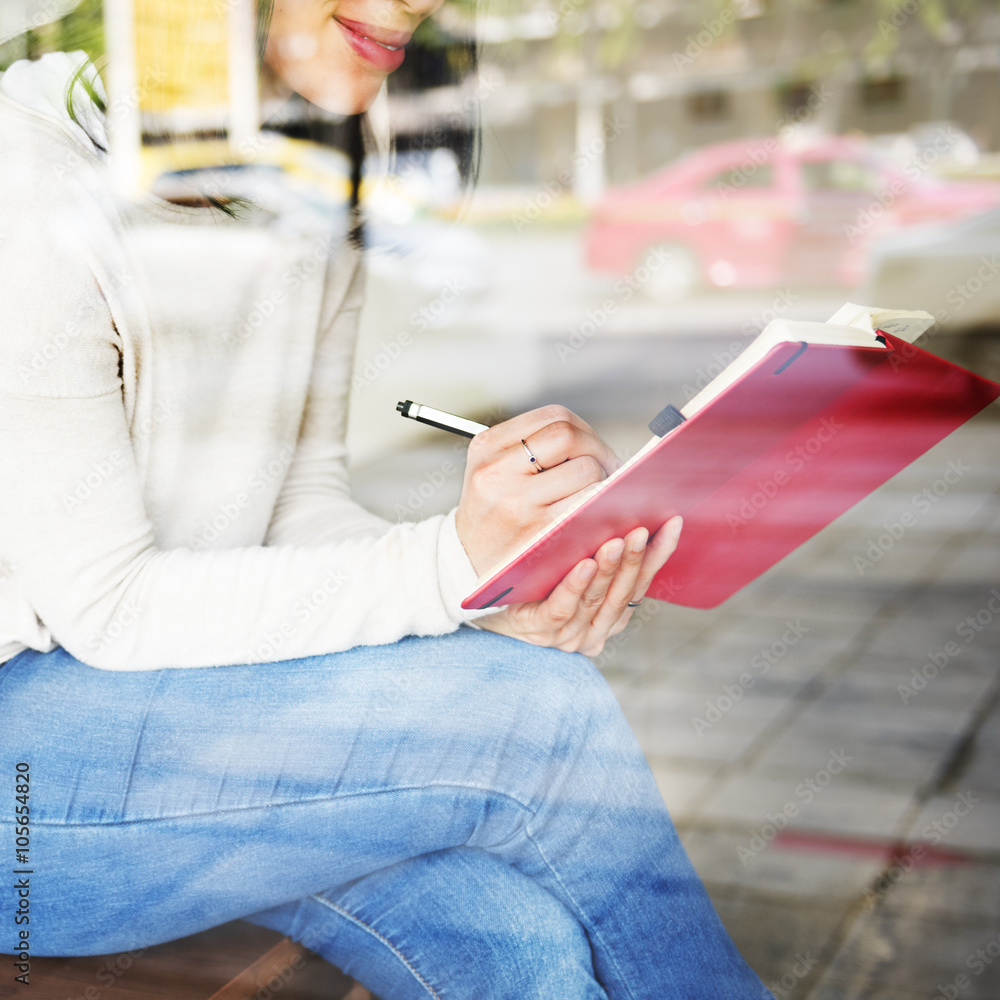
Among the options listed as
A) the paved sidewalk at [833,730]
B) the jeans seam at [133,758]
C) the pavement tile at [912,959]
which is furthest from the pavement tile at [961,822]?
the jeans seam at [133,758]

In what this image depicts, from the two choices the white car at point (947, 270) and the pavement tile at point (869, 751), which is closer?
the pavement tile at point (869, 751)

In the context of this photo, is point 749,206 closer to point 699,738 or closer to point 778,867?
point 699,738

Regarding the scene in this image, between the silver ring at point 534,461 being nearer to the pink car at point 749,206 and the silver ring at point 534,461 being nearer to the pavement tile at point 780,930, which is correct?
the pavement tile at point 780,930

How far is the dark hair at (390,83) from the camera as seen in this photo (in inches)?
23.8

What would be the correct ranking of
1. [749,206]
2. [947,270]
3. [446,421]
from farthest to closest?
[947,270]
[749,206]
[446,421]

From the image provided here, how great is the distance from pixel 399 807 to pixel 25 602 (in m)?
0.24

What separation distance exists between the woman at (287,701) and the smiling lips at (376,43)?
165 mm

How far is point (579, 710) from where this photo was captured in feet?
1.85

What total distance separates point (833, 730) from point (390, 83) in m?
1.18

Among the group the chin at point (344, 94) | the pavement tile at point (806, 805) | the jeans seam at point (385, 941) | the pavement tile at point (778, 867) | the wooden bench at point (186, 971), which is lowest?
the pavement tile at point (778, 867)

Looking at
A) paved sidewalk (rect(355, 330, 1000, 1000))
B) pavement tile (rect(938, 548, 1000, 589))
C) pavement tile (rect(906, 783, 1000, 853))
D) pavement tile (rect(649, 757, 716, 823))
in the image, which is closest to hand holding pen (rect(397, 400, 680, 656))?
paved sidewalk (rect(355, 330, 1000, 1000))

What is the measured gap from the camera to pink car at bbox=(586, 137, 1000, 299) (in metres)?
1.35

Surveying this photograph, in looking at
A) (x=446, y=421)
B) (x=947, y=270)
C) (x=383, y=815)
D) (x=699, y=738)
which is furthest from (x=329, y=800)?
(x=947, y=270)

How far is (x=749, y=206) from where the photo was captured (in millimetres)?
1452
